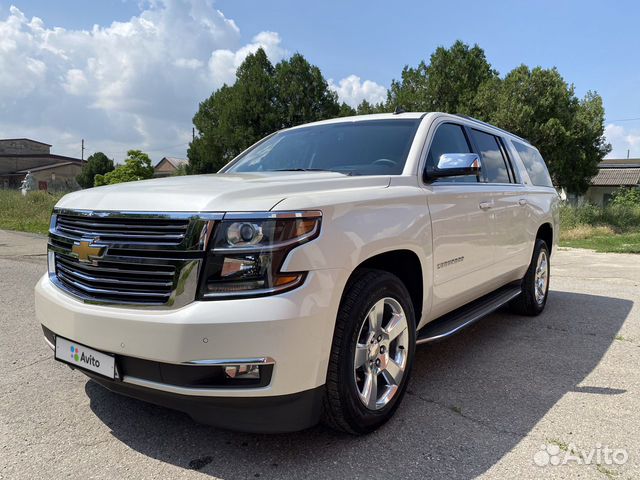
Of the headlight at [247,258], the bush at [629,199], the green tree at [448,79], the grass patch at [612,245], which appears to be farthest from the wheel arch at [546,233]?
the bush at [629,199]

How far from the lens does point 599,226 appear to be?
21500 mm

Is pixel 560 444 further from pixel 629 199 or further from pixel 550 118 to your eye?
pixel 629 199

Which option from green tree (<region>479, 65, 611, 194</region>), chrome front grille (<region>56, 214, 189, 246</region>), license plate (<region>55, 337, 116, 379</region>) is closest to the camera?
chrome front grille (<region>56, 214, 189, 246</region>)

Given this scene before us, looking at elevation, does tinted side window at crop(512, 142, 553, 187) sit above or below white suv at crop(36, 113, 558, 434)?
above

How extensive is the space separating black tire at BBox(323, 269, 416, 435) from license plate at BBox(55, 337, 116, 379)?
Answer: 1.03 metres

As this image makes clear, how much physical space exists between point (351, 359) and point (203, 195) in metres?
1.07

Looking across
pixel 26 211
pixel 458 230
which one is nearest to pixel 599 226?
pixel 458 230

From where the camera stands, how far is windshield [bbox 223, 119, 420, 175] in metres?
3.36

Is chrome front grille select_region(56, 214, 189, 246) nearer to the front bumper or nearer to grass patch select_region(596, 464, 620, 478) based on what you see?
the front bumper

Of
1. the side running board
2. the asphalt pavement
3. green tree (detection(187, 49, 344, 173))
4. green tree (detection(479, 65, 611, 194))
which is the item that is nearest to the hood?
the side running board

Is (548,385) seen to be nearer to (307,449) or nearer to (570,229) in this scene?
(307,449)

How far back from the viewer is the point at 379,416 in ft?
8.65

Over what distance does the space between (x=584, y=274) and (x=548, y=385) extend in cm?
633

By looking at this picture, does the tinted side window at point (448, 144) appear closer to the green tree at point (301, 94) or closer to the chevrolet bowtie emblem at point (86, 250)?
the chevrolet bowtie emblem at point (86, 250)
